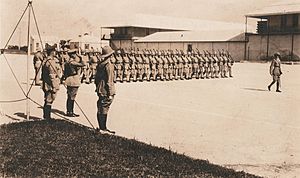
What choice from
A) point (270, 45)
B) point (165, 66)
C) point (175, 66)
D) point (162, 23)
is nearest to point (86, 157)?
point (165, 66)

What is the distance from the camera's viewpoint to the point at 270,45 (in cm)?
4031

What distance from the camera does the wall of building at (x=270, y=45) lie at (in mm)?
38406

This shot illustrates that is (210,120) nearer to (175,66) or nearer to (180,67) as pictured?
(175,66)

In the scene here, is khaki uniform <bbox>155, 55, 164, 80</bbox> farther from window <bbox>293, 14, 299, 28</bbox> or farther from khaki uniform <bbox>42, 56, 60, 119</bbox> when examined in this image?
window <bbox>293, 14, 299, 28</bbox>

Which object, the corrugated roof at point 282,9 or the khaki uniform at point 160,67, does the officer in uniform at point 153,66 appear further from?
the corrugated roof at point 282,9

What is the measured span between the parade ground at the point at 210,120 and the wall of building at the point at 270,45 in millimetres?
24159

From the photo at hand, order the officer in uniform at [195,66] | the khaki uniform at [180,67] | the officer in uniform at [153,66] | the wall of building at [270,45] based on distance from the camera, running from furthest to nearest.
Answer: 1. the wall of building at [270,45]
2. the officer in uniform at [195,66]
3. the khaki uniform at [180,67]
4. the officer in uniform at [153,66]

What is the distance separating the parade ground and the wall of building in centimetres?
2416

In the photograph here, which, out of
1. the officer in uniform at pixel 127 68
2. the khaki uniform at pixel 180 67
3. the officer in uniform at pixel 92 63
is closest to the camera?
the officer in uniform at pixel 92 63

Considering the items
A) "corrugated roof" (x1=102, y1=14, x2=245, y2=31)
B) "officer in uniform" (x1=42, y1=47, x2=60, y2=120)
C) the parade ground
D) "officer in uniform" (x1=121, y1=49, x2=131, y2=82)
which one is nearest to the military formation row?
"officer in uniform" (x1=121, y1=49, x2=131, y2=82)

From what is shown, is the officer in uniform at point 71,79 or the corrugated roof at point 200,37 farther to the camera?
the corrugated roof at point 200,37

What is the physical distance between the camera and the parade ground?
6586 mm

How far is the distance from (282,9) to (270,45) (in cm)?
359

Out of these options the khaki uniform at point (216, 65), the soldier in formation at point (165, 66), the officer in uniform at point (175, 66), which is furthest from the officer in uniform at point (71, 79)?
the khaki uniform at point (216, 65)
